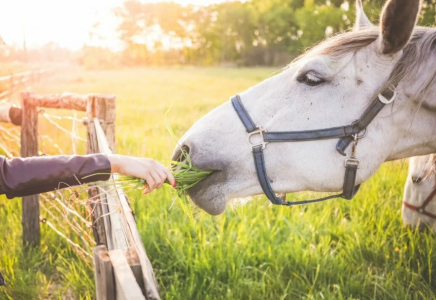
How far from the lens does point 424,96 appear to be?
1.88 m

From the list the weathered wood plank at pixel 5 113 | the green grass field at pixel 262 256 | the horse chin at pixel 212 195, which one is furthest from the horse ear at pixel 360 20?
the weathered wood plank at pixel 5 113

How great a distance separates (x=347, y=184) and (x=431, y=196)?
63.8 inches

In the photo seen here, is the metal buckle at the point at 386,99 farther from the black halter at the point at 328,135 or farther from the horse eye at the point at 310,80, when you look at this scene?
the horse eye at the point at 310,80

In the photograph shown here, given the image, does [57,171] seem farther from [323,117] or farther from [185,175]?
[323,117]

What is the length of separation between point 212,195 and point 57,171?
2.48 feet

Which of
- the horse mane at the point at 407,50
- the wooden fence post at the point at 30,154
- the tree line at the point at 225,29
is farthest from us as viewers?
the tree line at the point at 225,29

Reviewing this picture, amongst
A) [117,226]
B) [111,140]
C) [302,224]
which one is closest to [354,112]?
[117,226]

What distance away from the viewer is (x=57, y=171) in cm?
156

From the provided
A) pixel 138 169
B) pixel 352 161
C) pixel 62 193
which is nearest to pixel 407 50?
pixel 352 161

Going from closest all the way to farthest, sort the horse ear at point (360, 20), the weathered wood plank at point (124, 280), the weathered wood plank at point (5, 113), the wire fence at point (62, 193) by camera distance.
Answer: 1. the weathered wood plank at point (124, 280)
2. the horse ear at point (360, 20)
3. the wire fence at point (62, 193)
4. the weathered wood plank at point (5, 113)

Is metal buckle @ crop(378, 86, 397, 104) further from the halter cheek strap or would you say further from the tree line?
the tree line

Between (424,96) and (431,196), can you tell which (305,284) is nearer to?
(431,196)

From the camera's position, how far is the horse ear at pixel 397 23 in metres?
1.64

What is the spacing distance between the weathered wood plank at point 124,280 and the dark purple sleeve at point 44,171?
0.40 m
